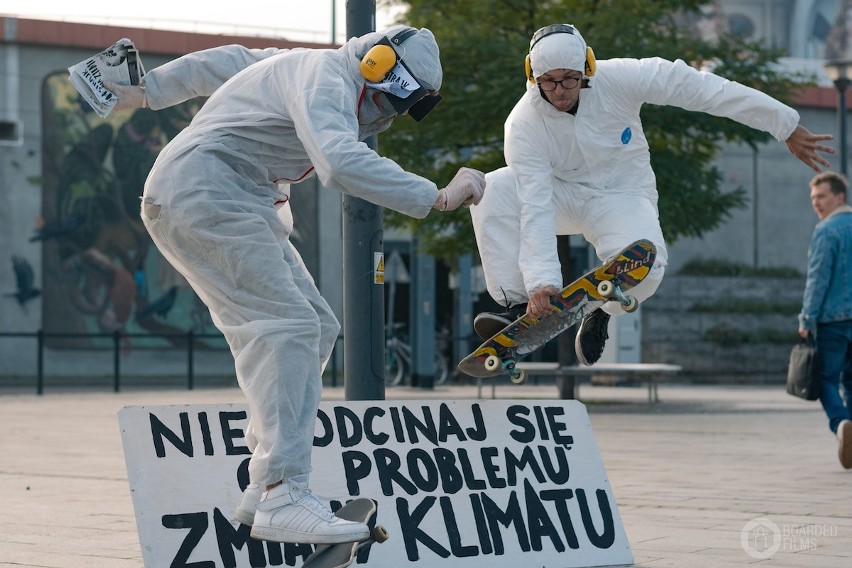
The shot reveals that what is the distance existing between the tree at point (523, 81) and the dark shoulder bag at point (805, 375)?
6.42 m

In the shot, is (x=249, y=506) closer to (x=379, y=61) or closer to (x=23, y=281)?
(x=379, y=61)

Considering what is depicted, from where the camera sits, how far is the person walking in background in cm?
977

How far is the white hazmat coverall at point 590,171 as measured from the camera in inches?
241

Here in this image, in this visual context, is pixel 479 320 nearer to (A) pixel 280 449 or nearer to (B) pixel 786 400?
(A) pixel 280 449

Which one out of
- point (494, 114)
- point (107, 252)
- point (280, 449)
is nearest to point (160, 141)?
point (107, 252)

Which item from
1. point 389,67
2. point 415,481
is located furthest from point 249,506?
point 389,67

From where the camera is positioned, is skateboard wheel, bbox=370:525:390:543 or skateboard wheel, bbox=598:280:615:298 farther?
skateboard wheel, bbox=598:280:615:298

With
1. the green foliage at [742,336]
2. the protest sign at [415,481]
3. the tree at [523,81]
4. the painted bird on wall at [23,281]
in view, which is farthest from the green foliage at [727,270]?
the protest sign at [415,481]

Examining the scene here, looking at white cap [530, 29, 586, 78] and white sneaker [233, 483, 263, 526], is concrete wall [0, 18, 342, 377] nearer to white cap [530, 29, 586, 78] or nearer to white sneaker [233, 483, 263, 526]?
white cap [530, 29, 586, 78]

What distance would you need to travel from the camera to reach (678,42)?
1664 centimetres

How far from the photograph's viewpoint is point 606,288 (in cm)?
607

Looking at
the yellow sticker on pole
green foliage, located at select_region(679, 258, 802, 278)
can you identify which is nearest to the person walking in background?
the yellow sticker on pole

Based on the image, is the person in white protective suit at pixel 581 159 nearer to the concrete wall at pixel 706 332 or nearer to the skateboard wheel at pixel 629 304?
the skateboard wheel at pixel 629 304

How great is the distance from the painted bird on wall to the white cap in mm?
23375
